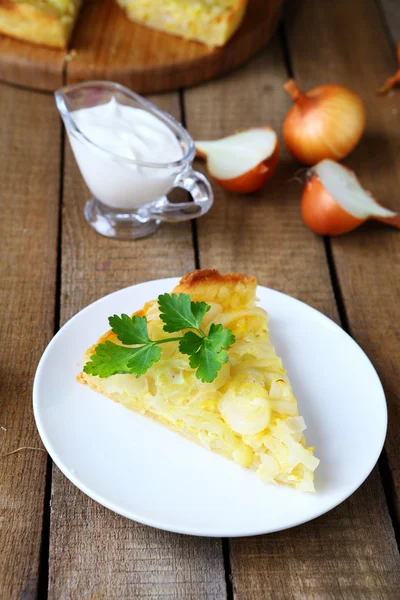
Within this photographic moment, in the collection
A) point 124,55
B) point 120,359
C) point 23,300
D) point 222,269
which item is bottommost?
point 23,300

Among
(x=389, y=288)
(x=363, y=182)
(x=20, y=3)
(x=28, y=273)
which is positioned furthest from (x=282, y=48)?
(x=28, y=273)

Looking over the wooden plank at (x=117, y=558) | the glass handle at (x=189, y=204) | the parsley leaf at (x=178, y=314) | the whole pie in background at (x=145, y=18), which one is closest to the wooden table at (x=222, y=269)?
the wooden plank at (x=117, y=558)

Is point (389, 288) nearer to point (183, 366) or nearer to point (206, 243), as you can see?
point (206, 243)

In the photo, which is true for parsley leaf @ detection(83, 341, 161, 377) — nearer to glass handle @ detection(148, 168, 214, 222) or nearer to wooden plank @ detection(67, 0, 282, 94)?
glass handle @ detection(148, 168, 214, 222)

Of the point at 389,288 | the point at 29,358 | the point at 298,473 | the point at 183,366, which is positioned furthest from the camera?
the point at 389,288

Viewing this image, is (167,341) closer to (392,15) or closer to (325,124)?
(325,124)

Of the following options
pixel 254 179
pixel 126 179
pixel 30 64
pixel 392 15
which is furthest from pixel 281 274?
pixel 392 15

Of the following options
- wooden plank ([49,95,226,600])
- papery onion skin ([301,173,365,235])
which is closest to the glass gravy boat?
papery onion skin ([301,173,365,235])
